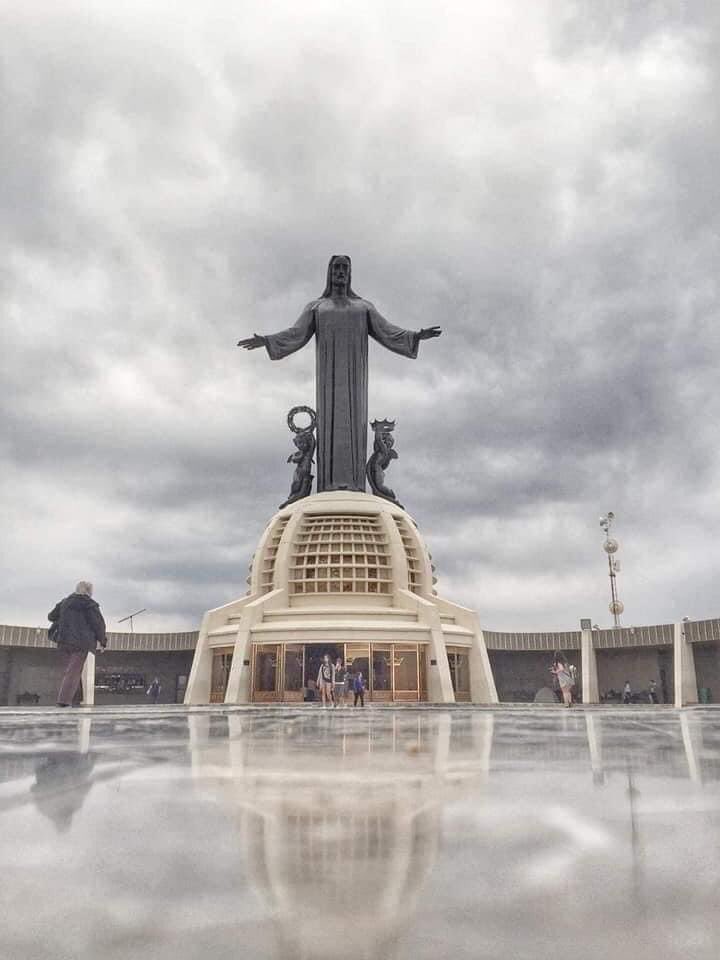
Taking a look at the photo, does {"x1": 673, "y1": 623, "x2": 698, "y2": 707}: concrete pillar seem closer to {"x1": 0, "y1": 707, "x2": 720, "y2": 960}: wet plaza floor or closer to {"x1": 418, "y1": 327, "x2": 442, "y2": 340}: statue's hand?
{"x1": 418, "y1": 327, "x2": 442, "y2": 340}: statue's hand

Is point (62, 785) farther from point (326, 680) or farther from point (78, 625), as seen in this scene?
point (326, 680)

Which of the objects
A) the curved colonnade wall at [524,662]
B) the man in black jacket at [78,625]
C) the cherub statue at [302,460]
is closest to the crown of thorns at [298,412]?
the cherub statue at [302,460]

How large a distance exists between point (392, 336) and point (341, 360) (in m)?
3.92

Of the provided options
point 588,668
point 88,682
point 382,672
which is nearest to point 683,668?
point 588,668

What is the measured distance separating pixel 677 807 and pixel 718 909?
157cm

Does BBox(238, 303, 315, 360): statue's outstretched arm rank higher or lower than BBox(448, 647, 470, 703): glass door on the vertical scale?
higher

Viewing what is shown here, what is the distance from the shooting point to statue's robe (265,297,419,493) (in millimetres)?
44625

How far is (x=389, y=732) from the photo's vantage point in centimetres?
859

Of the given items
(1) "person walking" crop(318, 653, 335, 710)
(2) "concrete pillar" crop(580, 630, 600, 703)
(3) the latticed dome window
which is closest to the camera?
(1) "person walking" crop(318, 653, 335, 710)

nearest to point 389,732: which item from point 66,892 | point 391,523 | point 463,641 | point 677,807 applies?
point 677,807

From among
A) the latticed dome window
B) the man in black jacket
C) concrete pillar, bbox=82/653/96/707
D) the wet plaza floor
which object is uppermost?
the latticed dome window

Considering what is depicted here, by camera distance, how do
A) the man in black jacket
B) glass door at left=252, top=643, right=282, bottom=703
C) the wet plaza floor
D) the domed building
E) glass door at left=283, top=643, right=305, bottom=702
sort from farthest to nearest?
glass door at left=252, top=643, right=282, bottom=703, the domed building, glass door at left=283, top=643, right=305, bottom=702, the man in black jacket, the wet plaza floor

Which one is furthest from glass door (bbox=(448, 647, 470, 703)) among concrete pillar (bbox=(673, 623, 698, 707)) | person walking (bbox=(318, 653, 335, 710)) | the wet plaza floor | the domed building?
the wet plaza floor

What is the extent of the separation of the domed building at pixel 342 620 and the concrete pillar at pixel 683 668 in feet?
40.1
